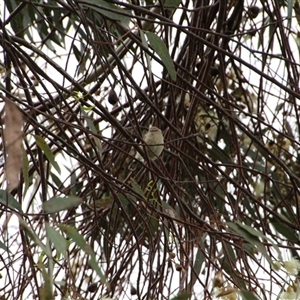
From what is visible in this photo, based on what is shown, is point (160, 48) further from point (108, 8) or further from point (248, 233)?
point (248, 233)

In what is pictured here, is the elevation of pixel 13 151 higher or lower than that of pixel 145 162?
lower

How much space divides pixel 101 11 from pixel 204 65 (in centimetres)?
40

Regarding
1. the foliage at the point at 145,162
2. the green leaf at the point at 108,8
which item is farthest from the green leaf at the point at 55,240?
the green leaf at the point at 108,8

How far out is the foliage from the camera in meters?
0.98

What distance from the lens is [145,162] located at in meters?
1.37

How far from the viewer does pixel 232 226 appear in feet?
2.87

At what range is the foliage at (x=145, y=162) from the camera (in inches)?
38.6

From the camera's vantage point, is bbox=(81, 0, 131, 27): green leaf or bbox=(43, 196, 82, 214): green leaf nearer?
bbox=(43, 196, 82, 214): green leaf

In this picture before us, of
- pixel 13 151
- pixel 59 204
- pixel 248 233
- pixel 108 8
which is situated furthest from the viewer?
pixel 108 8

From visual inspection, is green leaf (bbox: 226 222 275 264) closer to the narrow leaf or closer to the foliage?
the foliage

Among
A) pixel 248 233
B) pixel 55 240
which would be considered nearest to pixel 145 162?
pixel 248 233

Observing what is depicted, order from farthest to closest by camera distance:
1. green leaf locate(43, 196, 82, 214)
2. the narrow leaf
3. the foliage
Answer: the foliage → green leaf locate(43, 196, 82, 214) → the narrow leaf

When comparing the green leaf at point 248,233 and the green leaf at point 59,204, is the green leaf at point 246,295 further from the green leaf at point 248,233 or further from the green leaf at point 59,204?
the green leaf at point 59,204

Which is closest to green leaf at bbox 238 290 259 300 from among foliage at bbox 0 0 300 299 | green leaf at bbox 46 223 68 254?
foliage at bbox 0 0 300 299
